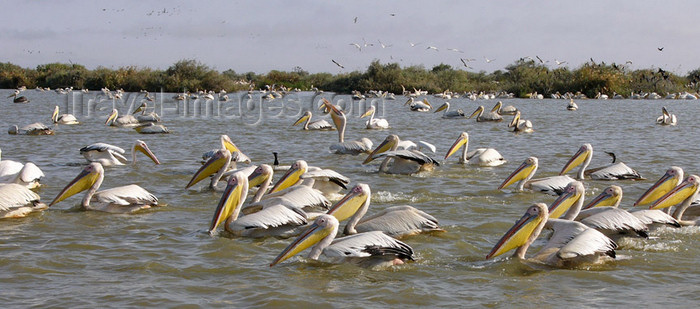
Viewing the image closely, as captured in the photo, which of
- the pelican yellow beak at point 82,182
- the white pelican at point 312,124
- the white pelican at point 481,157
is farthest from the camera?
the white pelican at point 312,124

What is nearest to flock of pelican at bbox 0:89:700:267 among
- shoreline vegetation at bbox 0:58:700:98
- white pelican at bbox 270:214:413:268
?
white pelican at bbox 270:214:413:268

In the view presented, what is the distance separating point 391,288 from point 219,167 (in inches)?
133

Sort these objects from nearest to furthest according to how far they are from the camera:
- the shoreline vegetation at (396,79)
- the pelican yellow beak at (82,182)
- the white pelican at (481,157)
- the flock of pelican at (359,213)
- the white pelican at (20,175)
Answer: the flock of pelican at (359,213)
the pelican yellow beak at (82,182)
the white pelican at (20,175)
the white pelican at (481,157)
the shoreline vegetation at (396,79)

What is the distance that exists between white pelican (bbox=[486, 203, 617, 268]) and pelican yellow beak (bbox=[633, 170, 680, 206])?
145 centimetres

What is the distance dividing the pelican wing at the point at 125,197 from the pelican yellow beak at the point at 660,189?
3.98m

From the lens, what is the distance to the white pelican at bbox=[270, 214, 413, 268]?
4551 millimetres

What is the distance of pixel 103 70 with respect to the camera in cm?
5031

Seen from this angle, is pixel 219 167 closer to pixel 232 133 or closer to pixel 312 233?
pixel 312 233

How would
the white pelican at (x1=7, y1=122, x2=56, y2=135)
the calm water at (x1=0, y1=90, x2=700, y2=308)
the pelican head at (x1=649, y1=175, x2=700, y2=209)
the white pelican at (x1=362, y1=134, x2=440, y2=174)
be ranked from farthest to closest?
the white pelican at (x1=7, y1=122, x2=56, y2=135) → the white pelican at (x1=362, y1=134, x2=440, y2=174) → the pelican head at (x1=649, y1=175, x2=700, y2=209) → the calm water at (x1=0, y1=90, x2=700, y2=308)

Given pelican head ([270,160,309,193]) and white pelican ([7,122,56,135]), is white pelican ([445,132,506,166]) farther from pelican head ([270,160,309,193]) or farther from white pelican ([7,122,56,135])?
white pelican ([7,122,56,135])

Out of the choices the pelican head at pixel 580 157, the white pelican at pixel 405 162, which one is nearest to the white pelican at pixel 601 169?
the pelican head at pixel 580 157

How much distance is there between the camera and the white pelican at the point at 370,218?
5301mm

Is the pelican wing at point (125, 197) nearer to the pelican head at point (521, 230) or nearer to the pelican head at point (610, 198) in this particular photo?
the pelican head at point (521, 230)

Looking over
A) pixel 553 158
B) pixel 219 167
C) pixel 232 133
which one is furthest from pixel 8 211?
pixel 232 133
